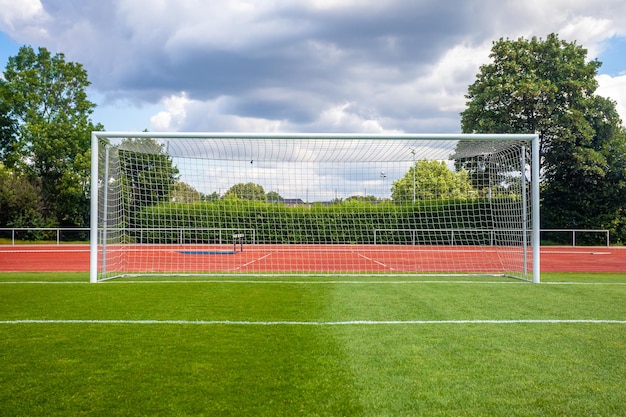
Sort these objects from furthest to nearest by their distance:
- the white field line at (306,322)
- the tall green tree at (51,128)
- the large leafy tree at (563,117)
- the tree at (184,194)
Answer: the tall green tree at (51,128)
the large leafy tree at (563,117)
the tree at (184,194)
the white field line at (306,322)

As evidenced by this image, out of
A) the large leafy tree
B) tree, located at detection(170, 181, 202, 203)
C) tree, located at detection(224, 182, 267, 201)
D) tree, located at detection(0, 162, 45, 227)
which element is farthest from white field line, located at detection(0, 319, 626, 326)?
tree, located at detection(0, 162, 45, 227)

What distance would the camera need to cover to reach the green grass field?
329cm

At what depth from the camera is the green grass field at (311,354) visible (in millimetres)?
3295

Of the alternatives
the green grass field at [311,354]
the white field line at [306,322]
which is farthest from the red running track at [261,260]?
the white field line at [306,322]

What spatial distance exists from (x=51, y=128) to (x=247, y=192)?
1071 inches

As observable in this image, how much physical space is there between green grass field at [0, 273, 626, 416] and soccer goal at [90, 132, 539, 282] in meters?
3.36

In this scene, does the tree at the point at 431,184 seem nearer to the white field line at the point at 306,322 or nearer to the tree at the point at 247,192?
the tree at the point at 247,192

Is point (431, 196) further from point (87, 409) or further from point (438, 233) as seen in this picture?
point (87, 409)

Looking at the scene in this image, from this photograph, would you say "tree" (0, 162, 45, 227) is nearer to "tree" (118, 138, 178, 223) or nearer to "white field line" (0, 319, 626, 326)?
"tree" (118, 138, 178, 223)

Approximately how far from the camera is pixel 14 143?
34.1 metres

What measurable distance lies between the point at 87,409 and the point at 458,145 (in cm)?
946

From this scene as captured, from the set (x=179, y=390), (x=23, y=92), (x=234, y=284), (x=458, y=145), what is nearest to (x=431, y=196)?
(x=458, y=145)

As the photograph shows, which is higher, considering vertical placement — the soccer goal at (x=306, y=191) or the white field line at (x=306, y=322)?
the soccer goal at (x=306, y=191)

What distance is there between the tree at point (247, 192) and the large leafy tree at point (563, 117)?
60.9 ft
